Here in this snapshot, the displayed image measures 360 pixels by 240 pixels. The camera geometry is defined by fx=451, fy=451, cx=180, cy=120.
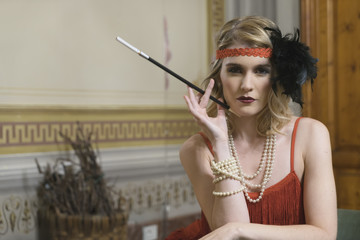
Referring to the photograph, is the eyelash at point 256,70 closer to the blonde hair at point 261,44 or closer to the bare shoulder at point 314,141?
the blonde hair at point 261,44

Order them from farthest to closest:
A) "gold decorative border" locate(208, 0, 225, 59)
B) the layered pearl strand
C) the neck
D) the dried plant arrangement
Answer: "gold decorative border" locate(208, 0, 225, 59), the dried plant arrangement, the neck, the layered pearl strand

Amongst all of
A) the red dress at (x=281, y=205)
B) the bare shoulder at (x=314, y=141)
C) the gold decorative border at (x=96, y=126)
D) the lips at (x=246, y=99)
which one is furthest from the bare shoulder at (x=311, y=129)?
the gold decorative border at (x=96, y=126)

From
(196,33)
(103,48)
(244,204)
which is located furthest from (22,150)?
(244,204)

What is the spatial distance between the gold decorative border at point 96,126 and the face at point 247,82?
5.56 feet

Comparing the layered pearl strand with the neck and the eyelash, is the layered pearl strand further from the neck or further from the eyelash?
the eyelash

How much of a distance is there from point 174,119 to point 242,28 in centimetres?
208

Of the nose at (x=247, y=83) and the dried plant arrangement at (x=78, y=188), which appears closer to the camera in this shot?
the nose at (x=247, y=83)

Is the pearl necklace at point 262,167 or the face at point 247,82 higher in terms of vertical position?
the face at point 247,82

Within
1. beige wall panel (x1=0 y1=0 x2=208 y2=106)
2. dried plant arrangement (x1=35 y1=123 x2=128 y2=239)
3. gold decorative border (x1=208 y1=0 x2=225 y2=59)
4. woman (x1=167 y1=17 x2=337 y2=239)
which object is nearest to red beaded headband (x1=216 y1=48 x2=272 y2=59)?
woman (x1=167 y1=17 x2=337 y2=239)

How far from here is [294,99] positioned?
1.40 metres

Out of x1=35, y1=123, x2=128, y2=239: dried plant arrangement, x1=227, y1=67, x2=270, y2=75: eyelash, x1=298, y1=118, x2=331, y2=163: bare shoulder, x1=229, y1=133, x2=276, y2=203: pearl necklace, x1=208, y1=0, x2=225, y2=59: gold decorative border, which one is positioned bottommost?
x1=35, y1=123, x2=128, y2=239: dried plant arrangement

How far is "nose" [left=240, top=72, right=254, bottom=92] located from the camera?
4.44 feet

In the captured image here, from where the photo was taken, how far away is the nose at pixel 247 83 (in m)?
1.35

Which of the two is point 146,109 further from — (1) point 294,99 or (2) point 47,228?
(1) point 294,99
